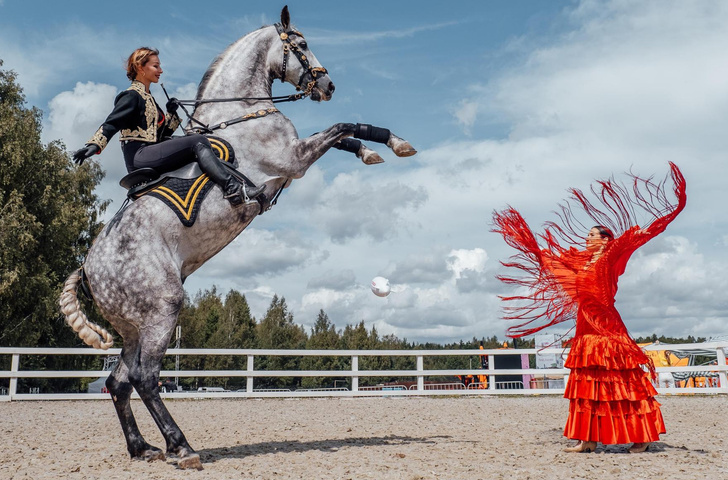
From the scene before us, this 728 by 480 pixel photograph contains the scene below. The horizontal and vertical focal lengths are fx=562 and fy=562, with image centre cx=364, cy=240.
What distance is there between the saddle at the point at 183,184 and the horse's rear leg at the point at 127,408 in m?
1.33

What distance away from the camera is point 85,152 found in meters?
4.57

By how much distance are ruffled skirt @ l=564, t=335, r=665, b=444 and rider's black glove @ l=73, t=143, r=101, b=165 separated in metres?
4.67

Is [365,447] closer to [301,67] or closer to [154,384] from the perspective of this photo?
[154,384]

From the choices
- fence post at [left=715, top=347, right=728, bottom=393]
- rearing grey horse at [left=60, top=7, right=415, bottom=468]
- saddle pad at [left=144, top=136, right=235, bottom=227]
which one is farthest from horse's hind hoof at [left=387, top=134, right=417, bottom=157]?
fence post at [left=715, top=347, right=728, bottom=393]

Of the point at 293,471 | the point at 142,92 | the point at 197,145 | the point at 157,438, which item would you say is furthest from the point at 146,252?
the point at 157,438

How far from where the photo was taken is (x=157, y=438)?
6.55 metres

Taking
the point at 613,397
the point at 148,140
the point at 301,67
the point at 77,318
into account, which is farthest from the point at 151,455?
the point at 613,397

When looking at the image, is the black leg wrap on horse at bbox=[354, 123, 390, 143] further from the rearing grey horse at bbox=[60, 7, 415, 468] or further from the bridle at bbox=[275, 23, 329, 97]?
the bridle at bbox=[275, 23, 329, 97]

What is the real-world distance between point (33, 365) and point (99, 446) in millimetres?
24550

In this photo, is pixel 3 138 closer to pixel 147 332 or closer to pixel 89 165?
pixel 89 165

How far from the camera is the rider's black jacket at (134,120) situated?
479 cm

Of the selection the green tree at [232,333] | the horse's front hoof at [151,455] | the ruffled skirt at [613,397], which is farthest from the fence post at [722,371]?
the green tree at [232,333]

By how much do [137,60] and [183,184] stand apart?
4.33 ft

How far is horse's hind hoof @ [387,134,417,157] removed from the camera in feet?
16.8
